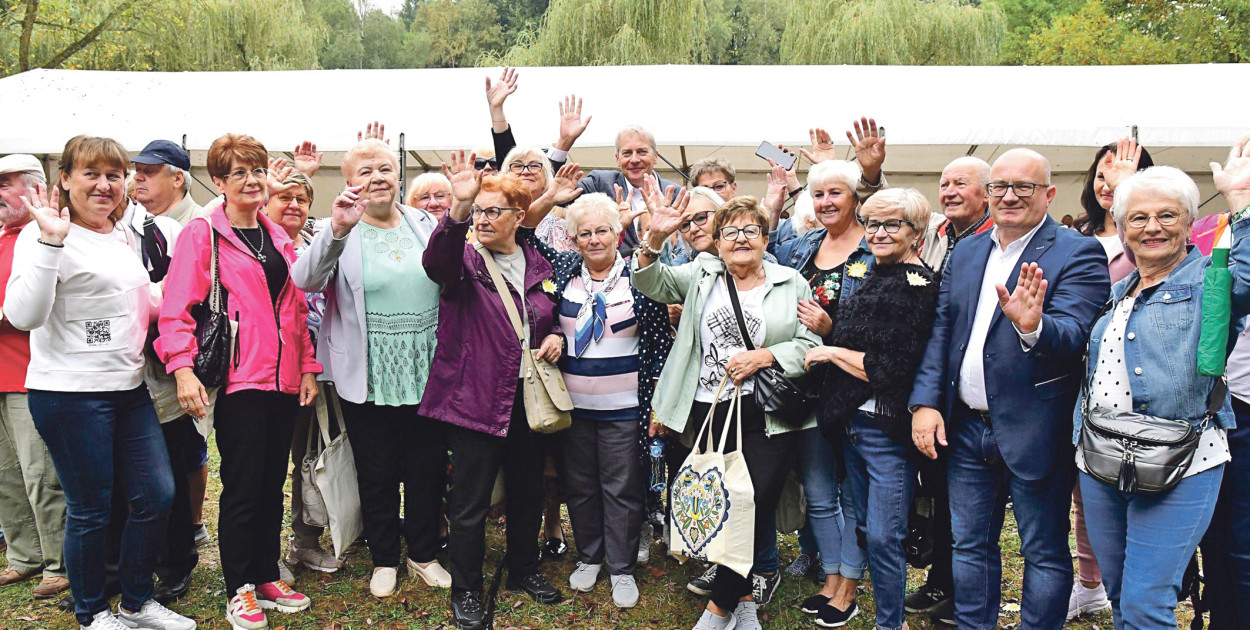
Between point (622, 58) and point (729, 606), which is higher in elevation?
point (622, 58)

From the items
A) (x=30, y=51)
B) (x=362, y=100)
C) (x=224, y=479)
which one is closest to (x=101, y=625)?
(x=224, y=479)

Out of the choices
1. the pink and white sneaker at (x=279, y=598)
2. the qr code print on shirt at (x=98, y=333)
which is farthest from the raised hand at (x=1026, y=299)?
the qr code print on shirt at (x=98, y=333)

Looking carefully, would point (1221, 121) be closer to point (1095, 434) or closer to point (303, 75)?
point (1095, 434)

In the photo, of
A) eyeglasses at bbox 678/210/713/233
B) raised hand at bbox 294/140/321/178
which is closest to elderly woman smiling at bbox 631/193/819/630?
eyeglasses at bbox 678/210/713/233

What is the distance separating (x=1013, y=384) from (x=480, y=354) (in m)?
2.06

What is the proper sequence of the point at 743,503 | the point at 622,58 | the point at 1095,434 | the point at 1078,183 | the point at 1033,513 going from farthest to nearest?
the point at 622,58 < the point at 1078,183 < the point at 743,503 < the point at 1033,513 < the point at 1095,434

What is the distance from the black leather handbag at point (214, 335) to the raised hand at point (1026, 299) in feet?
9.33

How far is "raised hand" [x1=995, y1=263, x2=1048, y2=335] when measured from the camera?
8.48 feet

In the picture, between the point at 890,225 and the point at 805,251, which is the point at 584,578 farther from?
the point at 890,225

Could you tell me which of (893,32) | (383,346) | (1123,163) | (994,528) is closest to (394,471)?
(383,346)

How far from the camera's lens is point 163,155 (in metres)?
4.04

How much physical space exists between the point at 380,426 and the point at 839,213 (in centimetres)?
224

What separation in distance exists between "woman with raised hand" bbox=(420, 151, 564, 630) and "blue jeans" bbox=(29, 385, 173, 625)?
1.08m

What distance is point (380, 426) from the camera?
3676mm
